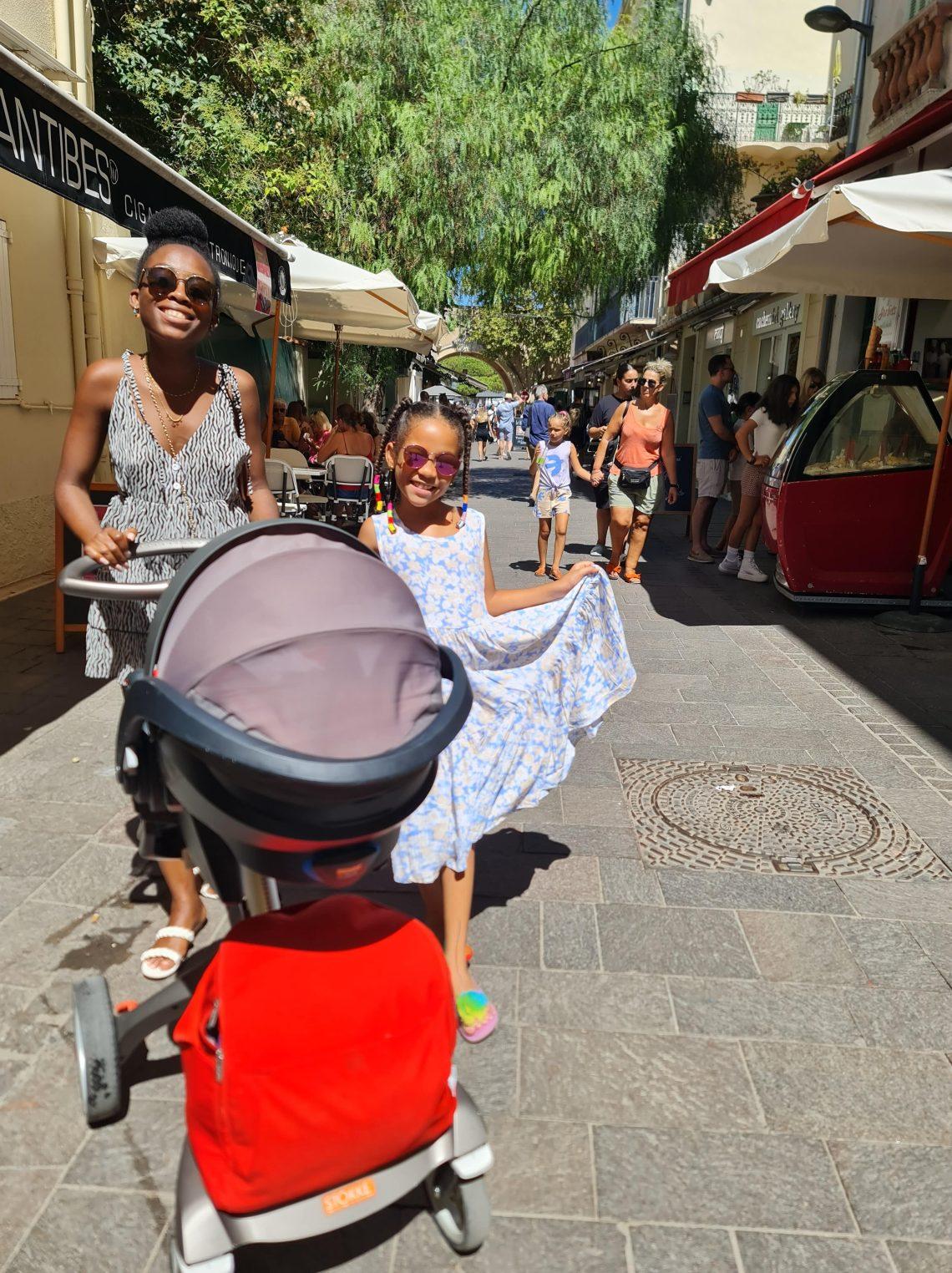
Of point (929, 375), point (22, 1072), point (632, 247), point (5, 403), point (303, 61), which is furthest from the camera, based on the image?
point (632, 247)

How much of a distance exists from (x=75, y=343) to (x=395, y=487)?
7.62 meters

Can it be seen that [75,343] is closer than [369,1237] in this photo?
No

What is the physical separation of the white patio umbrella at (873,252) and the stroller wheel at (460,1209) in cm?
535

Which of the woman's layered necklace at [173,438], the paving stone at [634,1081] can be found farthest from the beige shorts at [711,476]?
the paving stone at [634,1081]

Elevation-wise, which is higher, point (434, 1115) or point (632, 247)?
point (632, 247)

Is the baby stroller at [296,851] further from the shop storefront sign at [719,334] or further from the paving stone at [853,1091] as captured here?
the shop storefront sign at [719,334]

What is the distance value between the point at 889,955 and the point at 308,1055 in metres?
2.03

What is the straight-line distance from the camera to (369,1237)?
1830mm

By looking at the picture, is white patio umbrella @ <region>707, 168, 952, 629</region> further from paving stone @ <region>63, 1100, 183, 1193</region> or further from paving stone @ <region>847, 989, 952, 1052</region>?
paving stone @ <region>63, 1100, 183, 1193</region>

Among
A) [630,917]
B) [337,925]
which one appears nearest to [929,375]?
[630,917]

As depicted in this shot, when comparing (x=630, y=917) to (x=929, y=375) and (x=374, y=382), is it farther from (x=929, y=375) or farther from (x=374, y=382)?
(x=374, y=382)

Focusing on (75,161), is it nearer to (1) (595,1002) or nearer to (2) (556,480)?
(1) (595,1002)

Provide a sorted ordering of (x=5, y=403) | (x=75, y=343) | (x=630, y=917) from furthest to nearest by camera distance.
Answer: (x=75, y=343), (x=5, y=403), (x=630, y=917)

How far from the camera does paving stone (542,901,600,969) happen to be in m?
2.76
